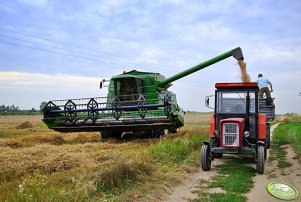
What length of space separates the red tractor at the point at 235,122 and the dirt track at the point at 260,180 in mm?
544

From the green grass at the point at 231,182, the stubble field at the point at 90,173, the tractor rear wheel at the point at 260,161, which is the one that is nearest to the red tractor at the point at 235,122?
the tractor rear wheel at the point at 260,161

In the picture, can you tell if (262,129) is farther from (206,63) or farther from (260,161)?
(206,63)

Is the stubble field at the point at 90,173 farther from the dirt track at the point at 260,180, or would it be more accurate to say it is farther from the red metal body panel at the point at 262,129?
the red metal body panel at the point at 262,129

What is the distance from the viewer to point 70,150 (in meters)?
10.5

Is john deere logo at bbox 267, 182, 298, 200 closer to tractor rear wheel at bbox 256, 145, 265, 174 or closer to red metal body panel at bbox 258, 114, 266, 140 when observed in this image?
tractor rear wheel at bbox 256, 145, 265, 174

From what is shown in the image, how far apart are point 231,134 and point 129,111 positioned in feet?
18.8

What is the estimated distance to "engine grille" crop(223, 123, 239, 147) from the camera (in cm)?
900

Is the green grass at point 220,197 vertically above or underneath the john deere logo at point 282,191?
underneath

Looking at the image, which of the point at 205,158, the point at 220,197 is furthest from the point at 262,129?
the point at 220,197

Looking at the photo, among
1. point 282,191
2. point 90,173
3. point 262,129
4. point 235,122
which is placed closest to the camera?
point 90,173

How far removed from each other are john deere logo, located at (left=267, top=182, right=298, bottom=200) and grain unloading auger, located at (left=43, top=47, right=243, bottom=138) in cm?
607

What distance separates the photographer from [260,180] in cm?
796

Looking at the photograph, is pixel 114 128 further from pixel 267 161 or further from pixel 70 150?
pixel 267 161

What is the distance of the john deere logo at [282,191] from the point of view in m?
6.47
